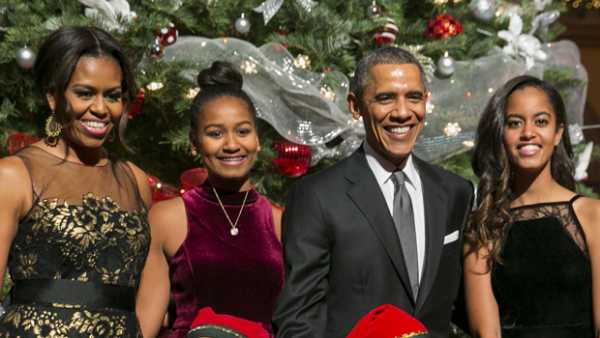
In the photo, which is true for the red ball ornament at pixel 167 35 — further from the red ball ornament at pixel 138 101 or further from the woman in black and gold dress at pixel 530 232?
the woman in black and gold dress at pixel 530 232

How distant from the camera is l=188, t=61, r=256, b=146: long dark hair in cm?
431

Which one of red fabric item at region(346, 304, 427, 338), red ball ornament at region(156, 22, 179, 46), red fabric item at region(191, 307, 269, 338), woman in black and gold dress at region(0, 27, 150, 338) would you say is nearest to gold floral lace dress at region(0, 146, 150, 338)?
woman in black and gold dress at region(0, 27, 150, 338)

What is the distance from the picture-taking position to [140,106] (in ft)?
18.8

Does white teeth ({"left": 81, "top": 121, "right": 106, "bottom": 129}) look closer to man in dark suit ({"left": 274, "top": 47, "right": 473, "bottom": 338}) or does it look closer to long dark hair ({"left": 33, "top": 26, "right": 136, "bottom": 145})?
long dark hair ({"left": 33, "top": 26, "right": 136, "bottom": 145})

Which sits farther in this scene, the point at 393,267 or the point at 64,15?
the point at 64,15

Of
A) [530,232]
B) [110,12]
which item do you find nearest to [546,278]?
[530,232]

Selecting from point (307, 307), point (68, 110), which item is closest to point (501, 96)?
point (307, 307)

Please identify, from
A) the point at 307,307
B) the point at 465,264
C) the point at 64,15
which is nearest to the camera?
the point at 307,307

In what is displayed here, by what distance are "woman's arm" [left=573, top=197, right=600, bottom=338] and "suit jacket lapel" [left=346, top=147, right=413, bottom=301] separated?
0.82 meters

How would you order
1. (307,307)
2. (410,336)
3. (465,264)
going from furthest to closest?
(465,264), (307,307), (410,336)

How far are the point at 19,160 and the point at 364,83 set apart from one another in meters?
1.33

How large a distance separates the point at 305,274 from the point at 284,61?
2244 millimetres

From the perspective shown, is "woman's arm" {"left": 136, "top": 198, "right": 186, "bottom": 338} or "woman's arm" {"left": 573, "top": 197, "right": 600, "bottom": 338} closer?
"woman's arm" {"left": 573, "top": 197, "right": 600, "bottom": 338}

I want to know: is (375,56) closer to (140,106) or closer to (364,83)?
(364,83)
